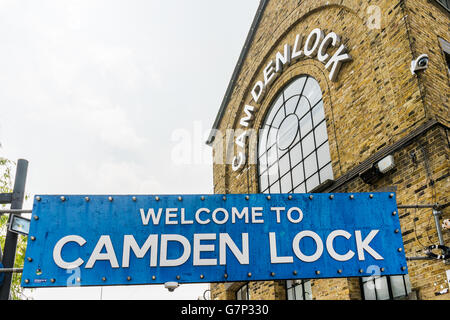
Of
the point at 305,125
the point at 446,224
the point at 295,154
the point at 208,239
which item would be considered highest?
the point at 305,125

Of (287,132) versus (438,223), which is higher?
(287,132)

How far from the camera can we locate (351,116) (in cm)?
884

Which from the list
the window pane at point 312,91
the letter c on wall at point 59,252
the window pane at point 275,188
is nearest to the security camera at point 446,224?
the window pane at point 312,91

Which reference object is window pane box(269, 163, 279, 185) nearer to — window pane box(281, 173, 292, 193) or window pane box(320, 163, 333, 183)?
window pane box(281, 173, 292, 193)

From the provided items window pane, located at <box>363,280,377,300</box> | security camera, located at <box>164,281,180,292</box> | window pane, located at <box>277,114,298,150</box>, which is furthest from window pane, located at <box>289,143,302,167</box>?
security camera, located at <box>164,281,180,292</box>

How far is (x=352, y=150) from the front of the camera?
863 cm

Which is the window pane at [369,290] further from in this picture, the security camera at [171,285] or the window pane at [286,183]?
the security camera at [171,285]

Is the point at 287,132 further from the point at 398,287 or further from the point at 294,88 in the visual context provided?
the point at 398,287

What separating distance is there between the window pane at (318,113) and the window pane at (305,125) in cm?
22

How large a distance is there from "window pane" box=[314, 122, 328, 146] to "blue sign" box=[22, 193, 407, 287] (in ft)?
16.8

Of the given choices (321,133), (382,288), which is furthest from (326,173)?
(382,288)

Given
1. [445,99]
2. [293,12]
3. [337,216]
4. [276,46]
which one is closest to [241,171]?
[276,46]

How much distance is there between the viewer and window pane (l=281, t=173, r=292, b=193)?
1098cm

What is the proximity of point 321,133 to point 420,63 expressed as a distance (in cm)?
308
